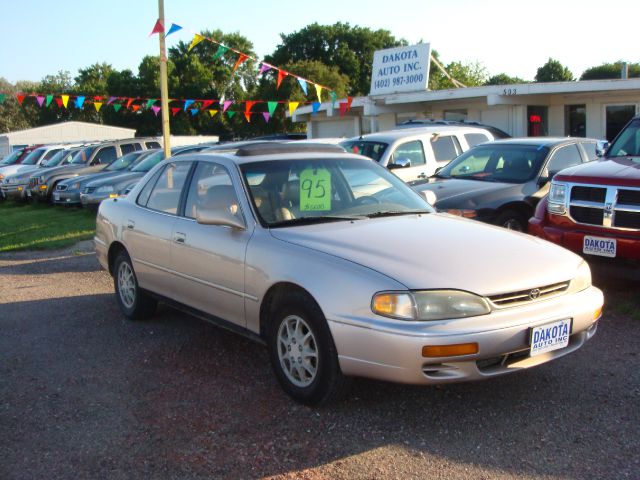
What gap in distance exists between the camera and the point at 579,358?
16.8 feet

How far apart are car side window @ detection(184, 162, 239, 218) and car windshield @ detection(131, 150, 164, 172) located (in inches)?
466

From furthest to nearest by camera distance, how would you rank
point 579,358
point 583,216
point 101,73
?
1. point 101,73
2. point 583,216
3. point 579,358

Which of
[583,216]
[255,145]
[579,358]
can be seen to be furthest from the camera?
[583,216]

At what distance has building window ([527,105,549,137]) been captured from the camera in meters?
20.2

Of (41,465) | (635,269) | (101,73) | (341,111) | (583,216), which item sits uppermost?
(101,73)

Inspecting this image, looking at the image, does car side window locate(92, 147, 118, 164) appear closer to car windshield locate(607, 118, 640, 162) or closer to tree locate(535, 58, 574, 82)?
car windshield locate(607, 118, 640, 162)

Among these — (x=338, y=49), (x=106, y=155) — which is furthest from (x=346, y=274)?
(x=338, y=49)

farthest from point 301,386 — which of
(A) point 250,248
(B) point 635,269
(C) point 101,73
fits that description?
(C) point 101,73

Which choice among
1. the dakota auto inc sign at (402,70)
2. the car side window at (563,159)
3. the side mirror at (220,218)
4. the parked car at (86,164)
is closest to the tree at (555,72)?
the dakota auto inc sign at (402,70)

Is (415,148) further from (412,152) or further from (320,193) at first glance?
(320,193)

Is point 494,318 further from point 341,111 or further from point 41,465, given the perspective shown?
point 341,111

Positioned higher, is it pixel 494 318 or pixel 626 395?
pixel 494 318

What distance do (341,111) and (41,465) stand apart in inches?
859

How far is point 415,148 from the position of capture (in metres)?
11.3
